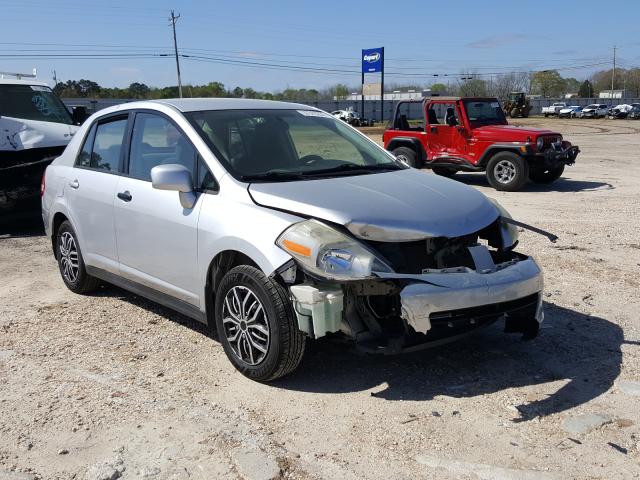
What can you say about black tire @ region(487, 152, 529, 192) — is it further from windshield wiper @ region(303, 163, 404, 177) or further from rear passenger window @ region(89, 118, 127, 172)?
rear passenger window @ region(89, 118, 127, 172)

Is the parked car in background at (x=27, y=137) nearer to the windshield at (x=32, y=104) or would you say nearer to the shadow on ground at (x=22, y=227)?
the windshield at (x=32, y=104)

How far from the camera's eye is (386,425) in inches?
138

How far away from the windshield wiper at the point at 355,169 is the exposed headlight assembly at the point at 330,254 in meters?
0.93

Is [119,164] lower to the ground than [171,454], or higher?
higher

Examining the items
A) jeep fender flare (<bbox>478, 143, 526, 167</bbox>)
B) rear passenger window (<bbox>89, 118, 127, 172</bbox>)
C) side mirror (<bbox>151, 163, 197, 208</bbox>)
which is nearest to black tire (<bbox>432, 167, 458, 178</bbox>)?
jeep fender flare (<bbox>478, 143, 526, 167</bbox>)

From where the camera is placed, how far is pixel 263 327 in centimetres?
387

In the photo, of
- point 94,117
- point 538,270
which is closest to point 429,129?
point 94,117

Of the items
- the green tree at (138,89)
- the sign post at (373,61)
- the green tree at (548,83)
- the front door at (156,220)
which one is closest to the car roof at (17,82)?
the front door at (156,220)

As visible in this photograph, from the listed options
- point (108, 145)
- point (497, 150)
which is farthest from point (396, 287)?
point (497, 150)

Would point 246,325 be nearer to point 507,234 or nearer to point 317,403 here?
point 317,403

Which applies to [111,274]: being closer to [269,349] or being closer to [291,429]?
[269,349]

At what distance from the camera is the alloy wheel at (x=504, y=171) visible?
13.0 metres

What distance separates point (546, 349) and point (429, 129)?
10.3 meters

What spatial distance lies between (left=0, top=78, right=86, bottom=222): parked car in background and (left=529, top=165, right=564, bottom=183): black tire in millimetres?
8794
